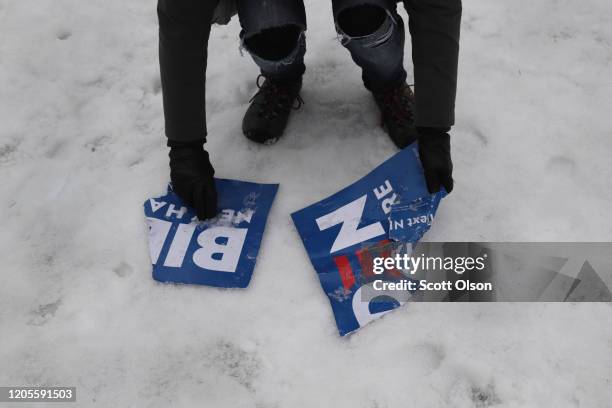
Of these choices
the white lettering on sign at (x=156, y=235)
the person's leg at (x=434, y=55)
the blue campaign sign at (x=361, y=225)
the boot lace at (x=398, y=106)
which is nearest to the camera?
the person's leg at (x=434, y=55)

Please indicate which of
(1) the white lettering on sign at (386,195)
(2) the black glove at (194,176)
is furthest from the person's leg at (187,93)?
(1) the white lettering on sign at (386,195)

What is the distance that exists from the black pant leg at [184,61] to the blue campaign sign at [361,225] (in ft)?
1.23

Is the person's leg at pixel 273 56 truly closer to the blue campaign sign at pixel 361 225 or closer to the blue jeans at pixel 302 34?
the blue jeans at pixel 302 34

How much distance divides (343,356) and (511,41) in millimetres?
1224

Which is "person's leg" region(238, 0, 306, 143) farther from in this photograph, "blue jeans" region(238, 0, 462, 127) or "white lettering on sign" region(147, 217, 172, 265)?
"white lettering on sign" region(147, 217, 172, 265)

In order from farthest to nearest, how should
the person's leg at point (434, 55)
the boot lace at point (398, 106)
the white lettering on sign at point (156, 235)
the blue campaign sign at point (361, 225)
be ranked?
the boot lace at point (398, 106), the white lettering on sign at point (156, 235), the blue campaign sign at point (361, 225), the person's leg at point (434, 55)

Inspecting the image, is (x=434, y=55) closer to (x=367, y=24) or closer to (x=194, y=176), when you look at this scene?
(x=367, y=24)

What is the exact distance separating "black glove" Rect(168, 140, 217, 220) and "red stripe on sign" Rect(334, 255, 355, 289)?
1.18 feet

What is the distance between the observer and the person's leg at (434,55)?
1.23 m

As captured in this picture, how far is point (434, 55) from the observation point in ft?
4.17

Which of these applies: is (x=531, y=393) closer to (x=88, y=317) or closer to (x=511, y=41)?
(x=88, y=317)

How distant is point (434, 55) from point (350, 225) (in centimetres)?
47

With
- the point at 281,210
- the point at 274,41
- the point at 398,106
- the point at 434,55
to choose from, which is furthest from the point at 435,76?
the point at 281,210

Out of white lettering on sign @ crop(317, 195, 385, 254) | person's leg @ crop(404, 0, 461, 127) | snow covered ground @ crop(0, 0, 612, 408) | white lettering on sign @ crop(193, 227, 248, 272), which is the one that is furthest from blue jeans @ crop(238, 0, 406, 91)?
white lettering on sign @ crop(193, 227, 248, 272)
